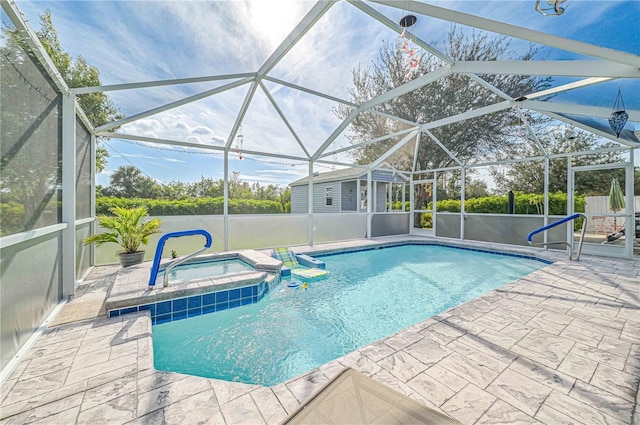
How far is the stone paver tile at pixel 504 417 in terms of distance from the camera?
155cm

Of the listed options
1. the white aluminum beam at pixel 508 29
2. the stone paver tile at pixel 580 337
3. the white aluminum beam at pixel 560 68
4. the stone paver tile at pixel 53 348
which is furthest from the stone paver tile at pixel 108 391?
the white aluminum beam at pixel 560 68

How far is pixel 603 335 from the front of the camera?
103 inches

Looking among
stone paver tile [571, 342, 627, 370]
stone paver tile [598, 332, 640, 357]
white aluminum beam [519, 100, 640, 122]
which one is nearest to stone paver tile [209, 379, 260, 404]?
stone paver tile [571, 342, 627, 370]

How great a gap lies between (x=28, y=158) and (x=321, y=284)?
4418 mm

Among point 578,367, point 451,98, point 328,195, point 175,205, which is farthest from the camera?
point 328,195

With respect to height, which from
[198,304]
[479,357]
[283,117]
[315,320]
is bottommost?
[315,320]

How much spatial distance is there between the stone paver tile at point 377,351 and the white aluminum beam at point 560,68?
3.76 metres

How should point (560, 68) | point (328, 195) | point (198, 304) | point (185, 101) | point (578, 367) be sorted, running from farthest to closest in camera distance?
point (328, 195) → point (185, 101) → point (198, 304) → point (560, 68) → point (578, 367)

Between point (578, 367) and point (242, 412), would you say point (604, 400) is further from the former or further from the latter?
point (242, 412)

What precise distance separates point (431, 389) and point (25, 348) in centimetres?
347

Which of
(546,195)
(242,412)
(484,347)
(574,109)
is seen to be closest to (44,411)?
(242,412)

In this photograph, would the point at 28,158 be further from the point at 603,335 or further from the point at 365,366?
the point at 603,335

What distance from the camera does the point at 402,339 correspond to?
2.54 metres

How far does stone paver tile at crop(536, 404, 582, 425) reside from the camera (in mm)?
1555
